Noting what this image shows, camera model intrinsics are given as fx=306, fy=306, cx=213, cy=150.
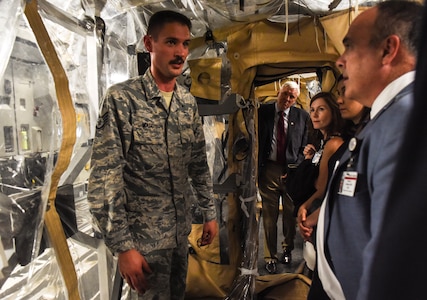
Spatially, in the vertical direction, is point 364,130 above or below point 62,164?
above

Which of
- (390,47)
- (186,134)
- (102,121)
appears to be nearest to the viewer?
(390,47)

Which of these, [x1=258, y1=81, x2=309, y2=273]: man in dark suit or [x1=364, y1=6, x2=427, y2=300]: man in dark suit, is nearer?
[x1=364, y1=6, x2=427, y2=300]: man in dark suit

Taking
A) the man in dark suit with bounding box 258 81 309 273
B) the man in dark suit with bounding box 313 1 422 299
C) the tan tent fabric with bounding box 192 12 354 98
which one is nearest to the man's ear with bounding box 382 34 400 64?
the man in dark suit with bounding box 313 1 422 299

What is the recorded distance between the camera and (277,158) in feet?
11.0

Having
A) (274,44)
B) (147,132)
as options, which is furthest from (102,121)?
(274,44)

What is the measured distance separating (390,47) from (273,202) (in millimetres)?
2627

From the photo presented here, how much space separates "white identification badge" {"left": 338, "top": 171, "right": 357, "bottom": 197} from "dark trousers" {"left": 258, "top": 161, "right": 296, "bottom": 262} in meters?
2.44

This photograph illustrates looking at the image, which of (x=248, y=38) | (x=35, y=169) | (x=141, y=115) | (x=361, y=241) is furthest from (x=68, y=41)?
(x=361, y=241)

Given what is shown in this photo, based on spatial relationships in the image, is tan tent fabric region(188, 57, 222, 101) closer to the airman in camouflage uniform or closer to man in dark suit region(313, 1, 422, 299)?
the airman in camouflage uniform

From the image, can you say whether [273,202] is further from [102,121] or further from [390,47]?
[390,47]

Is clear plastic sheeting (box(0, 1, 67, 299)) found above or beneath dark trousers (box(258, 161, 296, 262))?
above

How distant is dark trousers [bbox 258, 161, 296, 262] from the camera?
10.7 ft

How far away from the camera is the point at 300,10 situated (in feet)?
7.00

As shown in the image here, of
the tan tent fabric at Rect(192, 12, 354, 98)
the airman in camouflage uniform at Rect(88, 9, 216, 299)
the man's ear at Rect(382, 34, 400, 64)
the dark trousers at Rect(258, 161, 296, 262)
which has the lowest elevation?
the dark trousers at Rect(258, 161, 296, 262)
